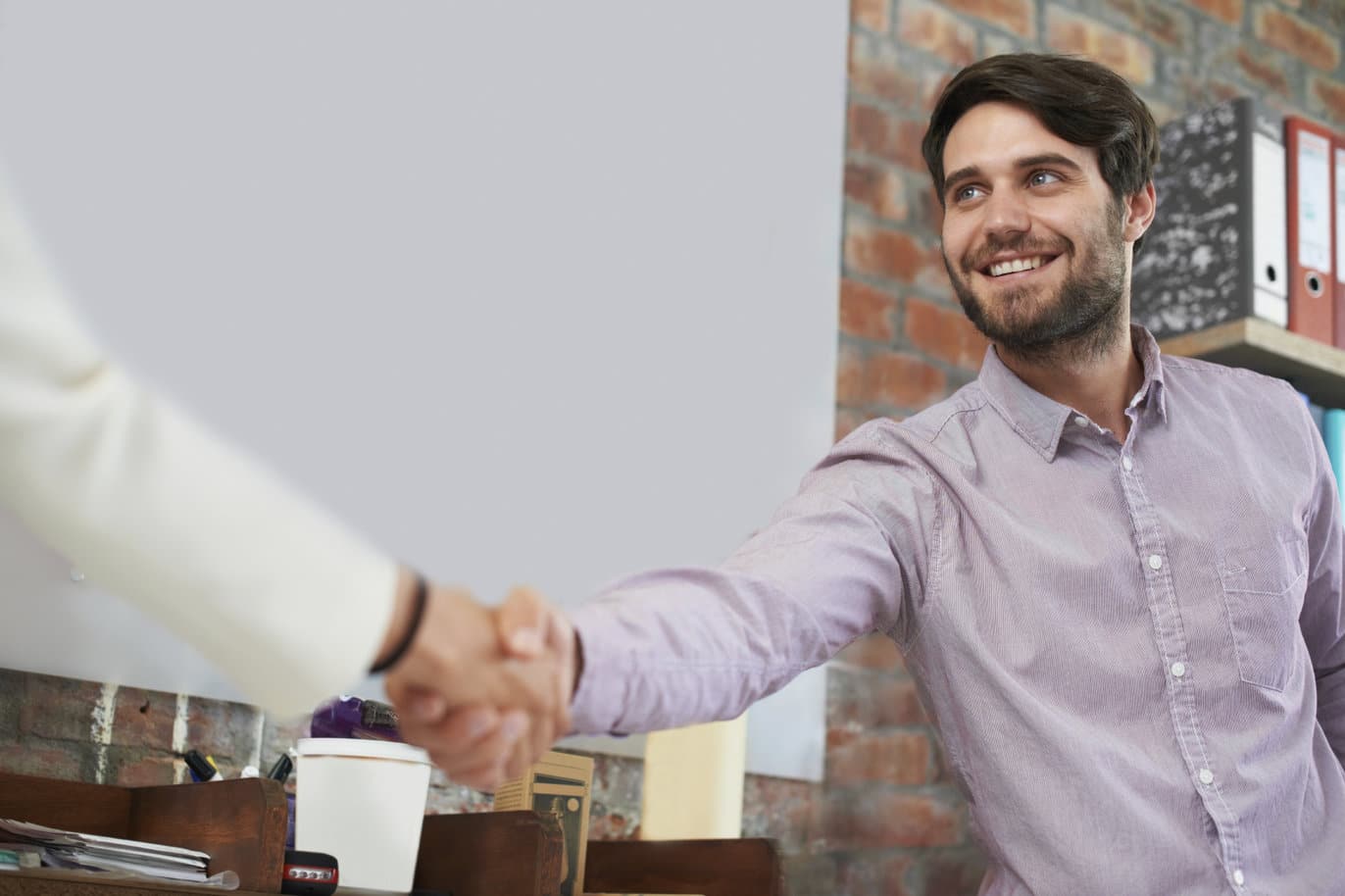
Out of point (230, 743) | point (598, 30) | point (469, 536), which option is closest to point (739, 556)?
point (469, 536)

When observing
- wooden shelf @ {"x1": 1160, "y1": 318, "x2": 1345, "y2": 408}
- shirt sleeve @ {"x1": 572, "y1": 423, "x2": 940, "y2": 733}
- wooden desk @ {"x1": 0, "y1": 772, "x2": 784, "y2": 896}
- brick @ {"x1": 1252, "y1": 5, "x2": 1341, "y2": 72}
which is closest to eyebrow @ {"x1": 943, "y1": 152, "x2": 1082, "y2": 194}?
shirt sleeve @ {"x1": 572, "y1": 423, "x2": 940, "y2": 733}

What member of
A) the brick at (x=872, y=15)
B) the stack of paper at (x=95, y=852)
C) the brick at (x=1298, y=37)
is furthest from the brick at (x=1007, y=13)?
the stack of paper at (x=95, y=852)

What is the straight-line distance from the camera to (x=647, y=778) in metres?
1.86

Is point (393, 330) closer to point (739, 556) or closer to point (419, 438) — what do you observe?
point (419, 438)

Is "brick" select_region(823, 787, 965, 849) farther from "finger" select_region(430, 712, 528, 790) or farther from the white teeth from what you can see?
"finger" select_region(430, 712, 528, 790)

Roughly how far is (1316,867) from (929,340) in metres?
1.21

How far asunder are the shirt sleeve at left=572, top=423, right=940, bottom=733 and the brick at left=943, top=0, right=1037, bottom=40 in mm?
1394

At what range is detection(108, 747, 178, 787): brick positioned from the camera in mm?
1484

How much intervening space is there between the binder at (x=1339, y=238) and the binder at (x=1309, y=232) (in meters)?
0.01

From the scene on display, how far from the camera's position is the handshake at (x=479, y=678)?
0.77 m

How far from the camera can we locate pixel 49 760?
144cm

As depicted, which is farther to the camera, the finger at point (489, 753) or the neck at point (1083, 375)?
the neck at point (1083, 375)

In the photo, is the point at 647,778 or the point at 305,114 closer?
the point at 305,114

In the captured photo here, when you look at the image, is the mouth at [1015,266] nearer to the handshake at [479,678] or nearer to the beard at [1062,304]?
the beard at [1062,304]
